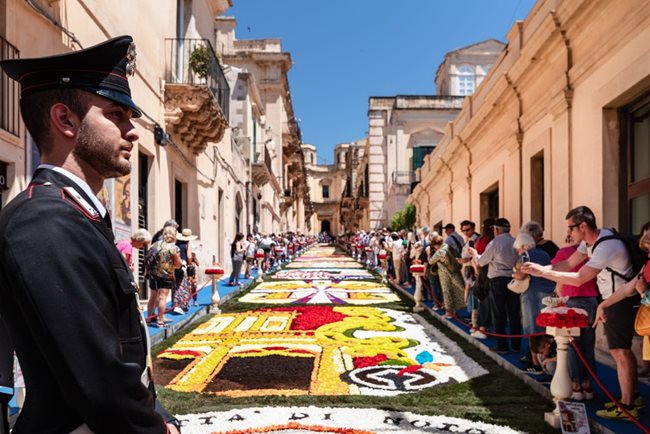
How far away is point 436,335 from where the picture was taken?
938cm

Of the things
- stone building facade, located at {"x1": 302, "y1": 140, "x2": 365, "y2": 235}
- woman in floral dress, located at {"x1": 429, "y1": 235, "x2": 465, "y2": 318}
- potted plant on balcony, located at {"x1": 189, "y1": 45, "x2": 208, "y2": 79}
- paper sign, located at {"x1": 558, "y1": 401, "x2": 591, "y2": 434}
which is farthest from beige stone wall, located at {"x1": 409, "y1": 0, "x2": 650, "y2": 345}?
stone building facade, located at {"x1": 302, "y1": 140, "x2": 365, "y2": 235}

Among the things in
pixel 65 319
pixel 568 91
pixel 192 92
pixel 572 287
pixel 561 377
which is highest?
pixel 192 92

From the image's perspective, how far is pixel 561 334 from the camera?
189 inches

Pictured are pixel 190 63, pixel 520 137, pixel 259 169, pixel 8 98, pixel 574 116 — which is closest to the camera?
pixel 8 98

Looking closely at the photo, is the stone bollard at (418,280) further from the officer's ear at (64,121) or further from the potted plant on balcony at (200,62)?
the officer's ear at (64,121)

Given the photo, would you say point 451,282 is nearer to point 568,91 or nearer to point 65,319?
point 568,91

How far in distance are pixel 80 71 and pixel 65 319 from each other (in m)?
0.72

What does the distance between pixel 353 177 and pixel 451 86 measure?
3142 cm

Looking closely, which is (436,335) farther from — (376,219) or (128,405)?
(376,219)

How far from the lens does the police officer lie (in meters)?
1.32

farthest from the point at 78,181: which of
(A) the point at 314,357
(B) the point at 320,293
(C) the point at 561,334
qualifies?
(B) the point at 320,293

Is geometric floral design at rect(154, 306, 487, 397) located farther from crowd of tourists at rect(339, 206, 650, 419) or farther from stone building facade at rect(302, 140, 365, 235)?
stone building facade at rect(302, 140, 365, 235)

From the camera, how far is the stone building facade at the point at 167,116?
6789mm

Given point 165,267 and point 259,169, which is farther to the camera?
point 259,169
